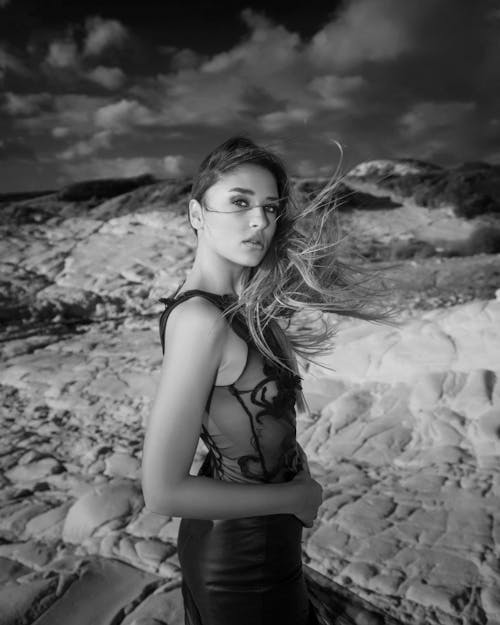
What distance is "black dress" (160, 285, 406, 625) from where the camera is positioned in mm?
1212

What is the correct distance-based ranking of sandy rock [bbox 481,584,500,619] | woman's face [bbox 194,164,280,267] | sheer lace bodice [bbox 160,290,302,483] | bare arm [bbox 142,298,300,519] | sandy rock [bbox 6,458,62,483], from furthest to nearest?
sandy rock [bbox 6,458,62,483], sandy rock [bbox 481,584,500,619], woman's face [bbox 194,164,280,267], sheer lace bodice [bbox 160,290,302,483], bare arm [bbox 142,298,300,519]

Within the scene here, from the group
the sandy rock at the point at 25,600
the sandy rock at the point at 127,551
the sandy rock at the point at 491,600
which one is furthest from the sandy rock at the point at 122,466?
the sandy rock at the point at 491,600

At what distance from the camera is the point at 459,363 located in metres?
4.62

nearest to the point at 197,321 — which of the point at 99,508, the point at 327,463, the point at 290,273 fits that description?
the point at 290,273

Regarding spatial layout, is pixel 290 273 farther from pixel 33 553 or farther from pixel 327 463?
pixel 327 463

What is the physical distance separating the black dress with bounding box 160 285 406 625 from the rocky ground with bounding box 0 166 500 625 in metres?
0.50

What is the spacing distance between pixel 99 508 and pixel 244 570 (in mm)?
2339

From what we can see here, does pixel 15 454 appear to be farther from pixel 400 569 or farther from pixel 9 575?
pixel 400 569

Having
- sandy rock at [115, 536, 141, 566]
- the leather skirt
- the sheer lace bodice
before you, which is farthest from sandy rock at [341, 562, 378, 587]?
the sheer lace bodice

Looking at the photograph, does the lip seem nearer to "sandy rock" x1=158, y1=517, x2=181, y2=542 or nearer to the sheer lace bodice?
the sheer lace bodice

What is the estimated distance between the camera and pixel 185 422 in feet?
3.53

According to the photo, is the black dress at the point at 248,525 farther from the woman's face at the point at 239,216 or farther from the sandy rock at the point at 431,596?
the sandy rock at the point at 431,596

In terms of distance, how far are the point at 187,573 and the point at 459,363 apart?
3818 millimetres

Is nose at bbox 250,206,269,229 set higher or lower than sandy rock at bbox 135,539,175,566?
higher
